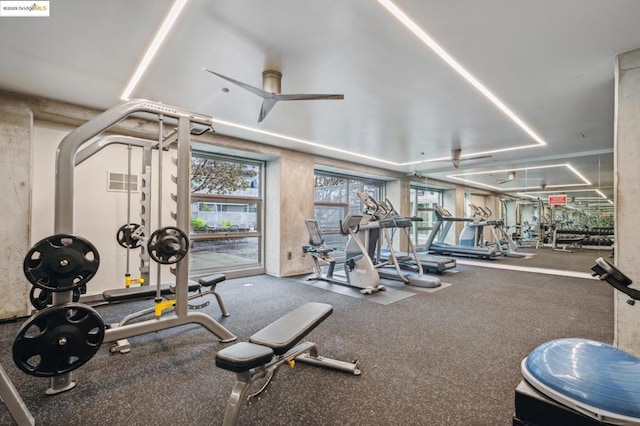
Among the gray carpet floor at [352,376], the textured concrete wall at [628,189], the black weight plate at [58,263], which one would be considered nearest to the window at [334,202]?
the gray carpet floor at [352,376]

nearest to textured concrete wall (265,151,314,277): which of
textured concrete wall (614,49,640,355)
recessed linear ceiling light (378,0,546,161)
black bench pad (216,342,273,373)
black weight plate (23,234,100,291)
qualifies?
recessed linear ceiling light (378,0,546,161)

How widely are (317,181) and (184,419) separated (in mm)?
5700

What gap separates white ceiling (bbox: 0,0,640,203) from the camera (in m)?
1.94

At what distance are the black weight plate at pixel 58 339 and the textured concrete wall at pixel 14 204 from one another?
228 centimetres

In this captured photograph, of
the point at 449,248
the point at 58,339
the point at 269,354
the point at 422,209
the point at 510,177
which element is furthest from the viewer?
the point at 422,209

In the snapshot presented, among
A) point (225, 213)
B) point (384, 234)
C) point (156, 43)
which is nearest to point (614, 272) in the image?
point (156, 43)

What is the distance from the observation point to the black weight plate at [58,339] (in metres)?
1.58

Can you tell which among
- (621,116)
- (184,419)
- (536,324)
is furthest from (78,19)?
(536,324)

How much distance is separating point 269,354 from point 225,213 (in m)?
4.31

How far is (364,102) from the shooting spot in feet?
11.3

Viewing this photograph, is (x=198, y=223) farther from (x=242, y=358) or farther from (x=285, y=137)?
(x=242, y=358)

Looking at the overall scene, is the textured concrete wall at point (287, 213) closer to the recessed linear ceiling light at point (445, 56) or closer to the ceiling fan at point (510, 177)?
the recessed linear ceiling light at point (445, 56)

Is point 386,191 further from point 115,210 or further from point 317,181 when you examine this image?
point 115,210

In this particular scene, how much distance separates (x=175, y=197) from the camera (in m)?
2.44
